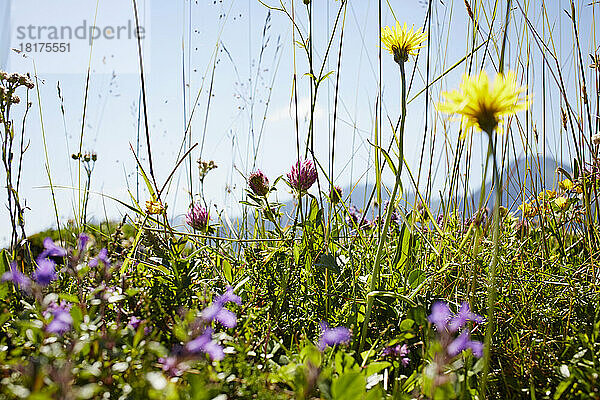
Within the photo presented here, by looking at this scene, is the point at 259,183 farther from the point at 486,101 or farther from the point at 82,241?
the point at 486,101

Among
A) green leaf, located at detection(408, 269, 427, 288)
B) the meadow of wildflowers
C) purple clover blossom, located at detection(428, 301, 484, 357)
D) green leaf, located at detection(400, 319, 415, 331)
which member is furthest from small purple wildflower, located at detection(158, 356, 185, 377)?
green leaf, located at detection(408, 269, 427, 288)

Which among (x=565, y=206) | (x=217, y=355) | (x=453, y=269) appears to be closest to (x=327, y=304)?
(x=453, y=269)

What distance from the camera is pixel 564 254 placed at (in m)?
1.18

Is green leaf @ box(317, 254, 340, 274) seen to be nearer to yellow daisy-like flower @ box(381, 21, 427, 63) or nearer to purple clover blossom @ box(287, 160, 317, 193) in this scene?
purple clover blossom @ box(287, 160, 317, 193)

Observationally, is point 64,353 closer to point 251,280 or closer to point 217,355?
point 217,355

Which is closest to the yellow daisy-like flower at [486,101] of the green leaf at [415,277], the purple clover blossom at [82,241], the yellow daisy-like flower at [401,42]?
the yellow daisy-like flower at [401,42]

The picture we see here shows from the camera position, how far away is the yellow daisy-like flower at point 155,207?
3.58 feet

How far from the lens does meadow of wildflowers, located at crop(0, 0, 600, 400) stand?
0.55 m

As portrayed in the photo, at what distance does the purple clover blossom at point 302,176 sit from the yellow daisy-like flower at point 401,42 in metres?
0.34

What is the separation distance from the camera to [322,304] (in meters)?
0.99

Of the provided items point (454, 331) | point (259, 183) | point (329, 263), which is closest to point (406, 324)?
point (454, 331)

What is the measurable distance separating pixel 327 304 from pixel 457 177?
62 cm

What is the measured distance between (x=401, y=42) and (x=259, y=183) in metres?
0.42

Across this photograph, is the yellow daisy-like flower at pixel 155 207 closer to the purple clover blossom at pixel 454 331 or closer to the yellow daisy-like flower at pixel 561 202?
the purple clover blossom at pixel 454 331
